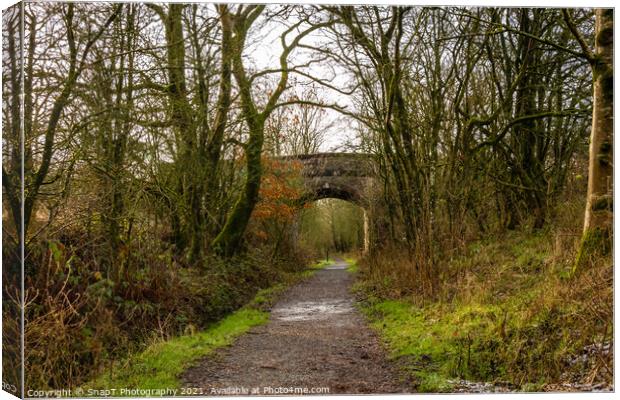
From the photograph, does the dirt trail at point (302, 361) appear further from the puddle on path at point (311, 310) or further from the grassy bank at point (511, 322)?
the grassy bank at point (511, 322)

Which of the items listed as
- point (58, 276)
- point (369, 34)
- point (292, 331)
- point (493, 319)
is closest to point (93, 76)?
point (58, 276)

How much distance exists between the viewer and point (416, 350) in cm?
593

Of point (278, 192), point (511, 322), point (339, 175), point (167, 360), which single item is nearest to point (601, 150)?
point (511, 322)

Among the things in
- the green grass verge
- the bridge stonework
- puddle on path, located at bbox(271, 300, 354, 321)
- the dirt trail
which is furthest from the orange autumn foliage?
the green grass verge

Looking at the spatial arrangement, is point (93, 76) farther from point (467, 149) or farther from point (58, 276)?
point (467, 149)

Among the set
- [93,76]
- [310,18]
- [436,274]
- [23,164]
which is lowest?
[436,274]

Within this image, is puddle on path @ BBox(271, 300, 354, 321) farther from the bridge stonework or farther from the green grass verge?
the bridge stonework

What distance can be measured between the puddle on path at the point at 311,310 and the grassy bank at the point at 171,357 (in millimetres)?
294

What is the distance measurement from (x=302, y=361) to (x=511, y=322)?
7.07 feet

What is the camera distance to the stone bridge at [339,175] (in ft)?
31.5

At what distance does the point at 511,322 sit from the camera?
561 centimetres

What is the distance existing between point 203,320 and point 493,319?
431 centimetres

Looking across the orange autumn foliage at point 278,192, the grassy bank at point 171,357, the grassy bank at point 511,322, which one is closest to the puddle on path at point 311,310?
the grassy bank at point 171,357

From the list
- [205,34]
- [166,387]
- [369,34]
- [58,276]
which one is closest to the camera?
[166,387]
